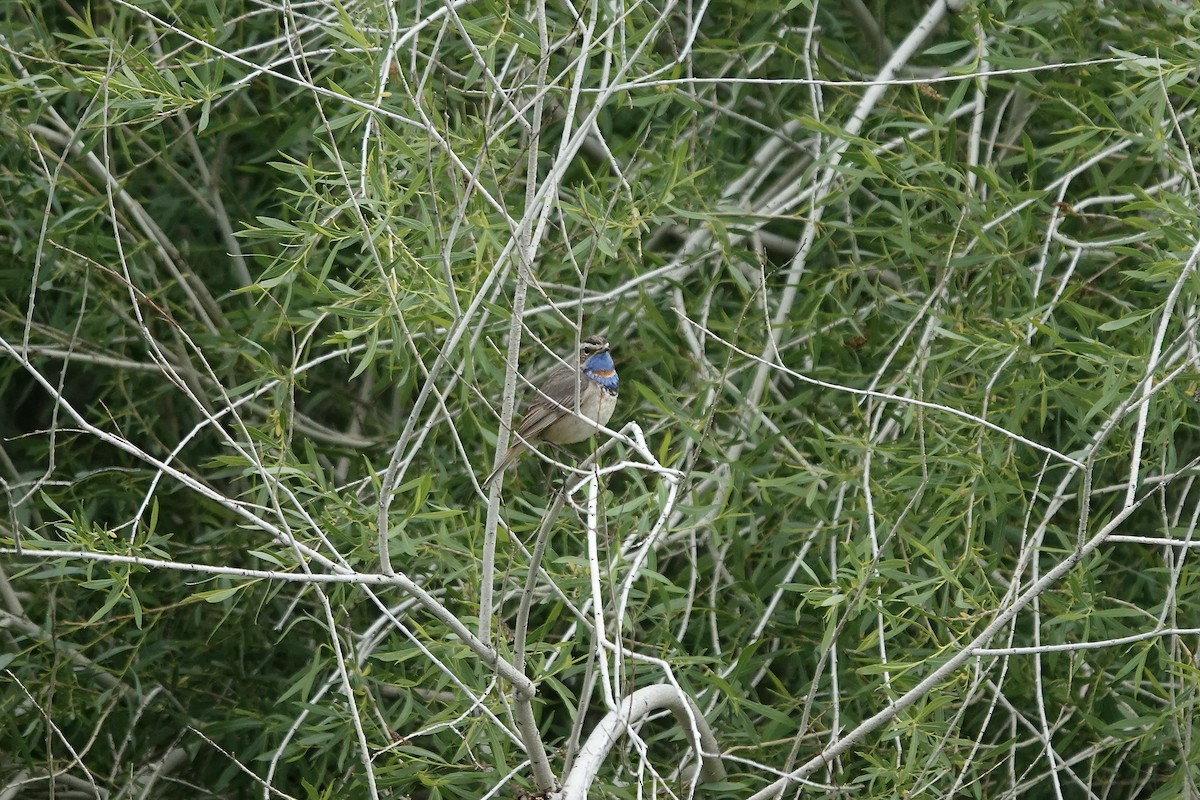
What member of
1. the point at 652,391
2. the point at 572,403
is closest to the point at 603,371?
the point at 572,403

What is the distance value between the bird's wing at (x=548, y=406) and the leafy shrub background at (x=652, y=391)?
88 millimetres

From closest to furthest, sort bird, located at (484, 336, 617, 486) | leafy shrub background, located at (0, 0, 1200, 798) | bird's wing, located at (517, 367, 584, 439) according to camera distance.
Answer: leafy shrub background, located at (0, 0, 1200, 798) → bird, located at (484, 336, 617, 486) → bird's wing, located at (517, 367, 584, 439)

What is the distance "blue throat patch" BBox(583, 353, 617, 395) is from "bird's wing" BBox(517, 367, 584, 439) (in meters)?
0.07

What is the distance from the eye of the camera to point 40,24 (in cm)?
497

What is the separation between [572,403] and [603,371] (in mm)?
149

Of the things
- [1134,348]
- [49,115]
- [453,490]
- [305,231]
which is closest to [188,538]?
[453,490]

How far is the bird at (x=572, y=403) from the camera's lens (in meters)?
4.71

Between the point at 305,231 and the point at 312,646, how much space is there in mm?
1761

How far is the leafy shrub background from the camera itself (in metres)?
3.87

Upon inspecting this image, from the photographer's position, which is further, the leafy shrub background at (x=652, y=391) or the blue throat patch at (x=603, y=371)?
the blue throat patch at (x=603, y=371)

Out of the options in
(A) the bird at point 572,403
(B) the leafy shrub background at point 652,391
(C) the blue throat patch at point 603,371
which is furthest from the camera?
(C) the blue throat patch at point 603,371

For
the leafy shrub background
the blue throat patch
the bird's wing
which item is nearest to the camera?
the leafy shrub background

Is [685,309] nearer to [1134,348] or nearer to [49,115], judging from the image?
[1134,348]

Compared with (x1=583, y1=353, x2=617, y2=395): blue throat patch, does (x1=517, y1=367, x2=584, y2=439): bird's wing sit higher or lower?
lower
